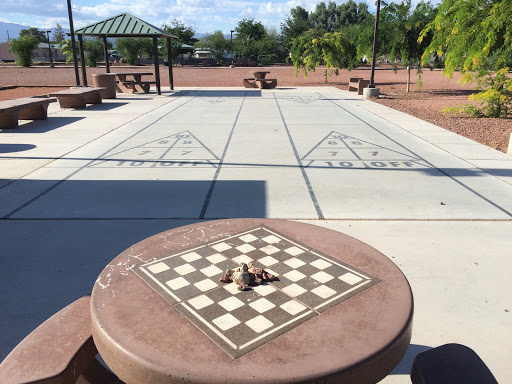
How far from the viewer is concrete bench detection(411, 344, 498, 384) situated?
6.24ft

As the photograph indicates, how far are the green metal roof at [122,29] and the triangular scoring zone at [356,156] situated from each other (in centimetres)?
1305

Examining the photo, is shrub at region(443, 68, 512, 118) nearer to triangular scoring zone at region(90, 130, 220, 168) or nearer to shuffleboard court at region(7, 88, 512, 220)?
shuffleboard court at region(7, 88, 512, 220)

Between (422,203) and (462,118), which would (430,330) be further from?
(462,118)

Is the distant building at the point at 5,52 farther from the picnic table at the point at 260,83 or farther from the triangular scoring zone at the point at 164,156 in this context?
the triangular scoring zone at the point at 164,156

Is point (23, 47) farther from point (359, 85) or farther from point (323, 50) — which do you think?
point (359, 85)

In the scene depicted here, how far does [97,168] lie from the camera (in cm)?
768

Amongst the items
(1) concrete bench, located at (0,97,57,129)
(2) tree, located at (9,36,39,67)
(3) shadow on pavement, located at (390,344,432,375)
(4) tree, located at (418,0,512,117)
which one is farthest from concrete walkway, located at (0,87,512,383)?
(2) tree, located at (9,36,39,67)

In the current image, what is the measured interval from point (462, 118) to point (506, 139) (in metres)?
3.61

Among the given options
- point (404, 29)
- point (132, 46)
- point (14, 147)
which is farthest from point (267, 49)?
point (14, 147)

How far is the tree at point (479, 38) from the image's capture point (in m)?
11.4

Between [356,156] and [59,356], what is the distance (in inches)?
288

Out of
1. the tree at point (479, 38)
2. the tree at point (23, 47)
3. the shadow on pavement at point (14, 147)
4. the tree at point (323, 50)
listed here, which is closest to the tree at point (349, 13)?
the tree at point (23, 47)

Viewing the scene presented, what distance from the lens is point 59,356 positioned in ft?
6.82

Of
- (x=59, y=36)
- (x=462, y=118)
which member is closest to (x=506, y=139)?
(x=462, y=118)
